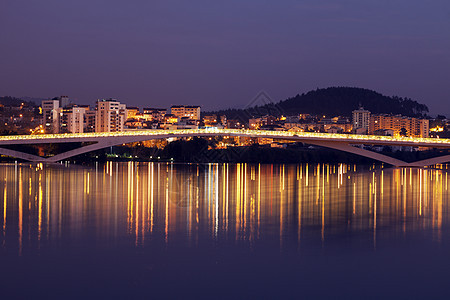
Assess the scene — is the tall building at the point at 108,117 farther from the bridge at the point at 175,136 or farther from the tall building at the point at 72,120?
the bridge at the point at 175,136

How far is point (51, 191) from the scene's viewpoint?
22984mm

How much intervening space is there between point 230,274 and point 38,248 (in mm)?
4063

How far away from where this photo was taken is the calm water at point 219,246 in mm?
9629

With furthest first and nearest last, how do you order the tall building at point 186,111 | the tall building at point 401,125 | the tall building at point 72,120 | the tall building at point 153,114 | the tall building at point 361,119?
the tall building at point 361,119
the tall building at point 186,111
the tall building at point 401,125
the tall building at point 153,114
the tall building at point 72,120

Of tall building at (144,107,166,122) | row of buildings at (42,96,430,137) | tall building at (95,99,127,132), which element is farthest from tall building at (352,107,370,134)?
tall building at (95,99,127,132)

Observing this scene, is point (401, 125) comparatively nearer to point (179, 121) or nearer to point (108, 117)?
point (179, 121)

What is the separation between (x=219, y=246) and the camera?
40.8ft

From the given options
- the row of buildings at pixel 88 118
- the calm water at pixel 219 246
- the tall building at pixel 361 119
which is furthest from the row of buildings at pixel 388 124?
the calm water at pixel 219 246

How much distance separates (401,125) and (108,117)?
184 feet

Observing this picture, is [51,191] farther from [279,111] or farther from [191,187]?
[279,111]

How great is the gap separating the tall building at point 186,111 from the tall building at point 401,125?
107 feet

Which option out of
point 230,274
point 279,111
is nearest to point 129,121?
point 279,111

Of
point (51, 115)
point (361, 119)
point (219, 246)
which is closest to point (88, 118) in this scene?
point (51, 115)

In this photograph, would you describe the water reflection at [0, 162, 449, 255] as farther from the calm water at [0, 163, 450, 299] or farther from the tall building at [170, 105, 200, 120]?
the tall building at [170, 105, 200, 120]
